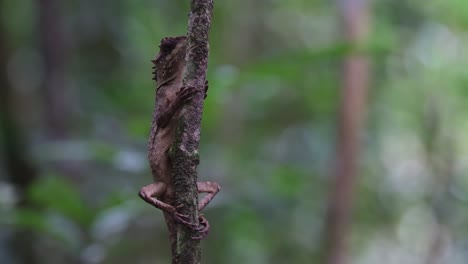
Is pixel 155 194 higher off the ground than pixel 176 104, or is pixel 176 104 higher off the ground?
pixel 176 104

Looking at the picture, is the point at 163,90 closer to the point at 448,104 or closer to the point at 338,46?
the point at 338,46

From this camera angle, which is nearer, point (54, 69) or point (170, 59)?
point (170, 59)

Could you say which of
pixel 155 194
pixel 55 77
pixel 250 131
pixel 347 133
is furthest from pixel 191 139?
pixel 250 131

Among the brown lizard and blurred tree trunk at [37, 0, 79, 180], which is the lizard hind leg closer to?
the brown lizard

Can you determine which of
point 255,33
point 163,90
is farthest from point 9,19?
point 163,90

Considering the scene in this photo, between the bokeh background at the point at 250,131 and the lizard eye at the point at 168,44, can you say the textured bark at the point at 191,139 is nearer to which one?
the lizard eye at the point at 168,44

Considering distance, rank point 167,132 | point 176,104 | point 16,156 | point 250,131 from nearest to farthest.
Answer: point 176,104, point 167,132, point 16,156, point 250,131

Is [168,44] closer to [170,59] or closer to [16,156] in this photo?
[170,59]
